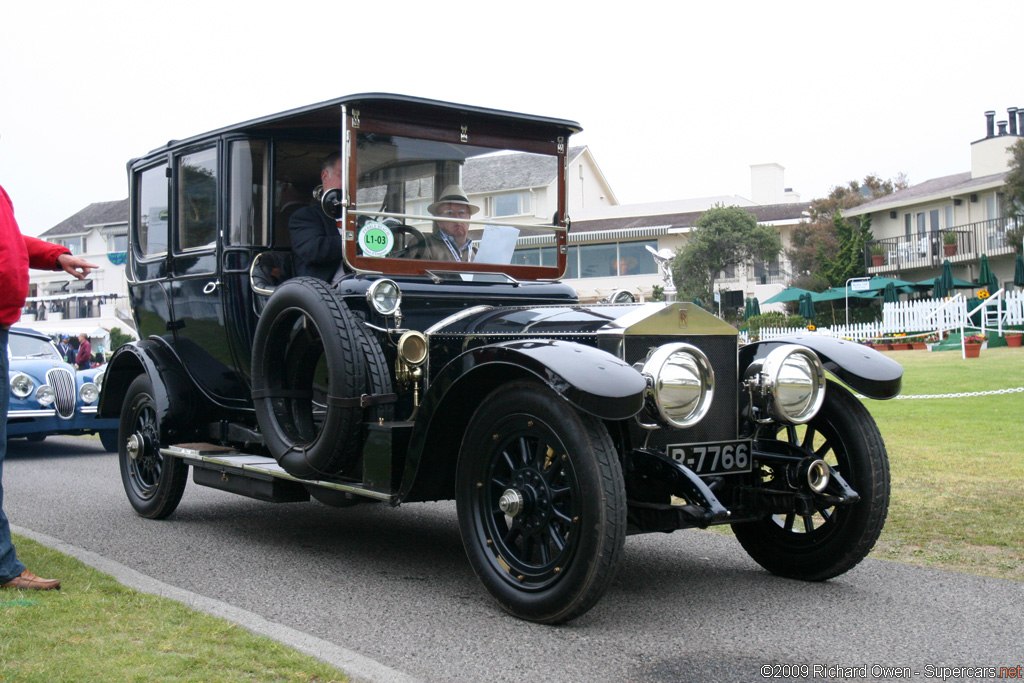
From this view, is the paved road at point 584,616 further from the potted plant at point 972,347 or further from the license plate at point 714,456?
the potted plant at point 972,347

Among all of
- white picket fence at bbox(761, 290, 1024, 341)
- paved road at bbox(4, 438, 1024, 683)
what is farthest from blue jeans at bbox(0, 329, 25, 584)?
white picket fence at bbox(761, 290, 1024, 341)

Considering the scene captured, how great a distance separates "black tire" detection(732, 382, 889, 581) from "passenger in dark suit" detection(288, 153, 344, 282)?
264 cm

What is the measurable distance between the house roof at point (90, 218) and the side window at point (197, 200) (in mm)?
56455

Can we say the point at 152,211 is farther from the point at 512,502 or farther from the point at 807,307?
the point at 807,307

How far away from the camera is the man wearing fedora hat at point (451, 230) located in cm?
558

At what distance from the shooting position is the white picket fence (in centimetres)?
2755

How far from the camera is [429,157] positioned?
5.48 meters

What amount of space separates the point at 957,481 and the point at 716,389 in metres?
3.89

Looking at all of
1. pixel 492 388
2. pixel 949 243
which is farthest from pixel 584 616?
pixel 949 243

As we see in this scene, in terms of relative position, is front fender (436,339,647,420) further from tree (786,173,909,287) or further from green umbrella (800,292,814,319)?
tree (786,173,909,287)

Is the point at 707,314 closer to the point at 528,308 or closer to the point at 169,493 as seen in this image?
the point at 528,308

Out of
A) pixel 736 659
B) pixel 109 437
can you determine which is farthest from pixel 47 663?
pixel 109 437

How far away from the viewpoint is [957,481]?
Answer: 24.3 feet

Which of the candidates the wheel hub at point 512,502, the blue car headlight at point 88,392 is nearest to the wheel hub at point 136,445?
the wheel hub at point 512,502
